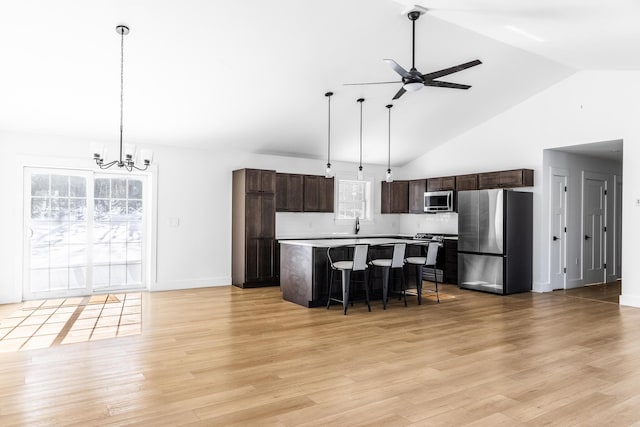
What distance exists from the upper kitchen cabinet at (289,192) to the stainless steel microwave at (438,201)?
245cm

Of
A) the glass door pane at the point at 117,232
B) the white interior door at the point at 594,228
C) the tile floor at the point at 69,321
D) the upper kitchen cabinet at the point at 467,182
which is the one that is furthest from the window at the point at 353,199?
the tile floor at the point at 69,321

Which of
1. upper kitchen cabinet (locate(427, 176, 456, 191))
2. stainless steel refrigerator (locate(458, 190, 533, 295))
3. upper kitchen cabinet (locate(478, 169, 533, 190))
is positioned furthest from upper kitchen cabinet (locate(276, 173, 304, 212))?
upper kitchen cabinet (locate(478, 169, 533, 190))

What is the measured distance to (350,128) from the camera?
24.5ft

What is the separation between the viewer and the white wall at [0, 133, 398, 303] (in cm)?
602

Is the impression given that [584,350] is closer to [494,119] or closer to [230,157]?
[494,119]

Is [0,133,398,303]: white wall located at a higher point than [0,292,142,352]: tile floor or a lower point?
higher

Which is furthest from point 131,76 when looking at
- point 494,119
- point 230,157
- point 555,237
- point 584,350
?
point 555,237

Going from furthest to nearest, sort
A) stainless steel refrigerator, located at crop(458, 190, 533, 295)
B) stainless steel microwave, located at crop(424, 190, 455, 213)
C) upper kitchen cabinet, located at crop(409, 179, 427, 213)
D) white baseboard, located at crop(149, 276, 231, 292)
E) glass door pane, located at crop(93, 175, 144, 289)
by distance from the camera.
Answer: upper kitchen cabinet, located at crop(409, 179, 427, 213) → stainless steel microwave, located at crop(424, 190, 455, 213) → white baseboard, located at crop(149, 276, 231, 292) → stainless steel refrigerator, located at crop(458, 190, 533, 295) → glass door pane, located at crop(93, 175, 144, 289)

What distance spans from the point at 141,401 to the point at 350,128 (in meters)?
5.57

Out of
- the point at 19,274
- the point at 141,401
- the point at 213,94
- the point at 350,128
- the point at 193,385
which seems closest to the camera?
the point at 141,401

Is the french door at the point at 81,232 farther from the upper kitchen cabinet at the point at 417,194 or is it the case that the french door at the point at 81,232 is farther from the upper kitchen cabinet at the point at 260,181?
the upper kitchen cabinet at the point at 417,194

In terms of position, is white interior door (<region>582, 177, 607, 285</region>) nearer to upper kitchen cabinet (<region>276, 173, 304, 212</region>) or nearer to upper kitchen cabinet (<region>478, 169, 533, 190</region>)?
upper kitchen cabinet (<region>478, 169, 533, 190</region>)

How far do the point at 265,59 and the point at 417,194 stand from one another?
495 centimetres

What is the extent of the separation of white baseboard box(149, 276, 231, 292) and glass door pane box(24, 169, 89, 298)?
1.02 metres
